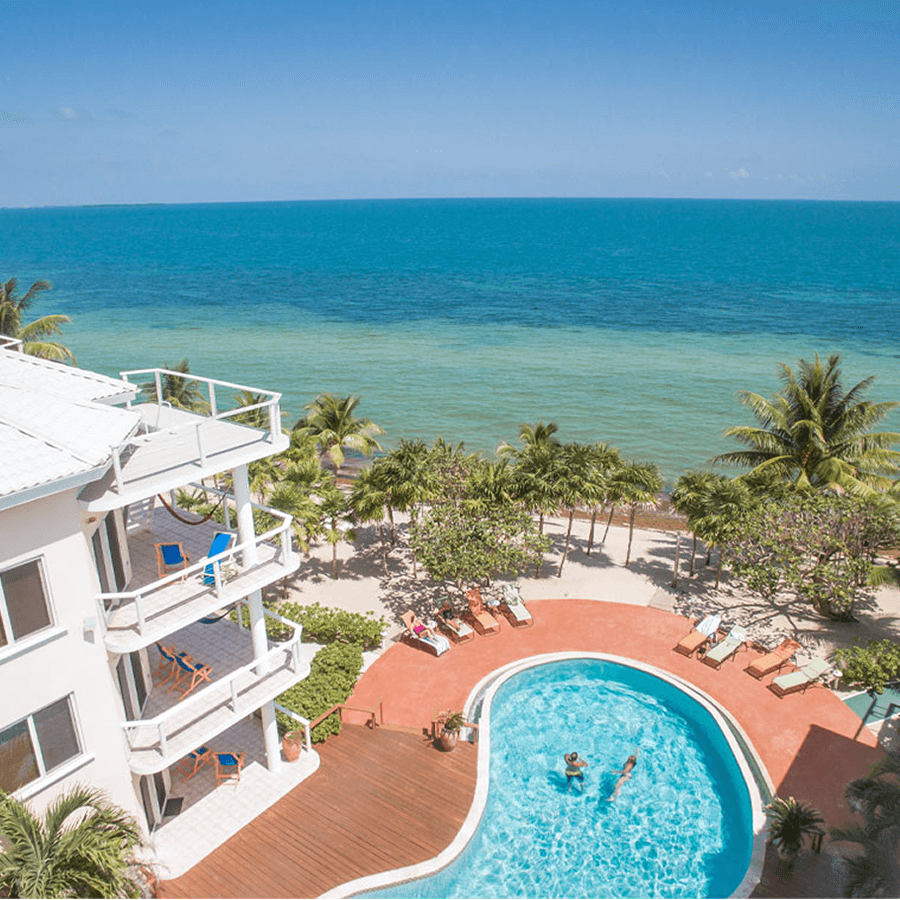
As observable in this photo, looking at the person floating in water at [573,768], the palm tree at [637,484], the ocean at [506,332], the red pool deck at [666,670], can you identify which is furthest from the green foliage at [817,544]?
the ocean at [506,332]

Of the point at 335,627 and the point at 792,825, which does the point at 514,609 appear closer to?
the point at 335,627

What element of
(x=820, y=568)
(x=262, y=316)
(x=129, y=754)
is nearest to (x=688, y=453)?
(x=820, y=568)

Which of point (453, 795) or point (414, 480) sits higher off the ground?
point (414, 480)

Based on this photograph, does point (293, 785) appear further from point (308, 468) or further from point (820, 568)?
point (820, 568)

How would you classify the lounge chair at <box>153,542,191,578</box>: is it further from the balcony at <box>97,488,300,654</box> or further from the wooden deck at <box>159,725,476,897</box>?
Result: the wooden deck at <box>159,725,476,897</box>

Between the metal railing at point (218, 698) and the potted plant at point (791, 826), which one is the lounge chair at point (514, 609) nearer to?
the metal railing at point (218, 698)

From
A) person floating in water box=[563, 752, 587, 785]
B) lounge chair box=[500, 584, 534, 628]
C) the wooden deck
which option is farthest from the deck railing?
lounge chair box=[500, 584, 534, 628]
